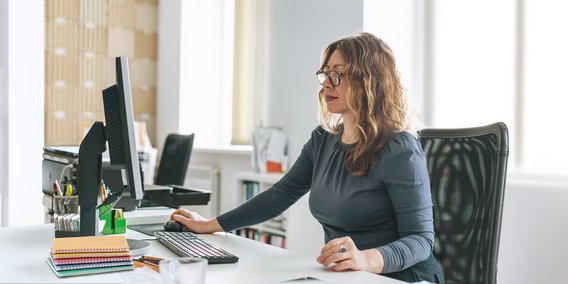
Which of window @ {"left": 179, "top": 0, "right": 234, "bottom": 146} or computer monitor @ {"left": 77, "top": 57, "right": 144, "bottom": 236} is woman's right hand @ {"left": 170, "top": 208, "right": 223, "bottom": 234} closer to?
computer monitor @ {"left": 77, "top": 57, "right": 144, "bottom": 236}

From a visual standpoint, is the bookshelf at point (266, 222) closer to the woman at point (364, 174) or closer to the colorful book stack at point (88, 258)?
the woman at point (364, 174)

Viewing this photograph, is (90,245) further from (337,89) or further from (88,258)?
(337,89)

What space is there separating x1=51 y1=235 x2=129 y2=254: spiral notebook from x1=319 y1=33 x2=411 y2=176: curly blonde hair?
0.65m

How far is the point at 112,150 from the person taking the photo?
55.5 inches

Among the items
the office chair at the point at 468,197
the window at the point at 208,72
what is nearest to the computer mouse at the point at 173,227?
the office chair at the point at 468,197

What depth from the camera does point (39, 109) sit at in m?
3.74

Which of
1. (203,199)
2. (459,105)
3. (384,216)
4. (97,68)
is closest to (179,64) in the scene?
(97,68)

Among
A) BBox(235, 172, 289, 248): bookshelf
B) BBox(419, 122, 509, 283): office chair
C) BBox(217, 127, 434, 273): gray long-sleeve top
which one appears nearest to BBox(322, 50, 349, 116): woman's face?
BBox(217, 127, 434, 273): gray long-sleeve top

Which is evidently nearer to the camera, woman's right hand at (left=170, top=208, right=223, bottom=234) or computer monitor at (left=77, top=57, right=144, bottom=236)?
computer monitor at (left=77, top=57, right=144, bottom=236)

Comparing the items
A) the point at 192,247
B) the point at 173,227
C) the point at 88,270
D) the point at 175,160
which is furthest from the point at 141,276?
the point at 175,160

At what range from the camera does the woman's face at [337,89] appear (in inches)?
65.7

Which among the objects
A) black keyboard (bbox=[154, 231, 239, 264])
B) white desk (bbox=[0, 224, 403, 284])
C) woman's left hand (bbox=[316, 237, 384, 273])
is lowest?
white desk (bbox=[0, 224, 403, 284])

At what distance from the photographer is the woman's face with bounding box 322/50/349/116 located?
65.7 inches

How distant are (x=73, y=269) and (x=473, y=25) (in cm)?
250
